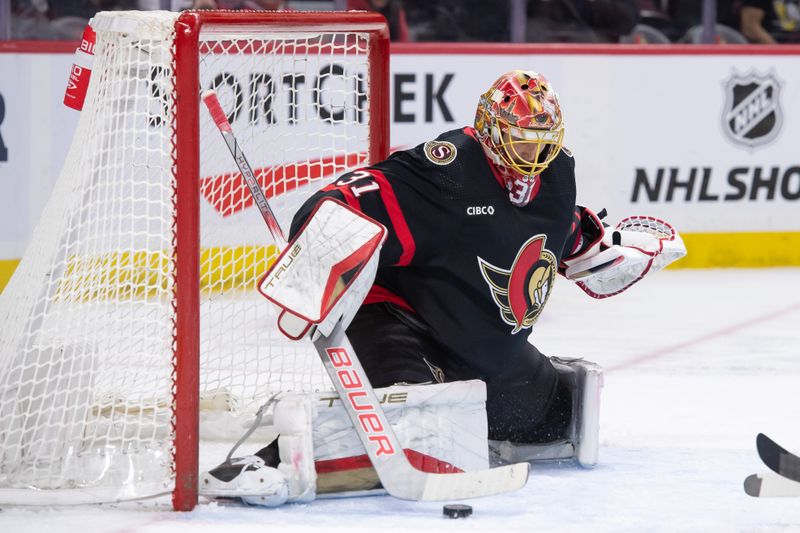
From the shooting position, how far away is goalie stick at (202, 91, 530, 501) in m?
2.60

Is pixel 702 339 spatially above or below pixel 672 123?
below

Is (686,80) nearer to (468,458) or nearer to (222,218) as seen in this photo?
(222,218)

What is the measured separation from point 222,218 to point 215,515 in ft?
4.17

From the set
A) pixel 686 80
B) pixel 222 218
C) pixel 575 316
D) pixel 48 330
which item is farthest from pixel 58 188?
pixel 686 80

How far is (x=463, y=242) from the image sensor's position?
2.79 metres

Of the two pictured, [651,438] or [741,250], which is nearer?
[651,438]

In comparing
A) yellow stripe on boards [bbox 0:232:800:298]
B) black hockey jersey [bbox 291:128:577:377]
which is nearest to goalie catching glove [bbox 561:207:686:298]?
black hockey jersey [bbox 291:128:577:377]

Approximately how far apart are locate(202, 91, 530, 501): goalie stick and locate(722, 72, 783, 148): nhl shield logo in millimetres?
3675

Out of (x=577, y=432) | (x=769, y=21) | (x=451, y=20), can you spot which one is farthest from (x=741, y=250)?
(x=577, y=432)

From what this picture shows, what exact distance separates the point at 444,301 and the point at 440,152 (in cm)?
29

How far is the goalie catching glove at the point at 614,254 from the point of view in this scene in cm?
315

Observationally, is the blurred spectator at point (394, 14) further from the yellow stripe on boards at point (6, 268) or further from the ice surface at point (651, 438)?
the yellow stripe on boards at point (6, 268)

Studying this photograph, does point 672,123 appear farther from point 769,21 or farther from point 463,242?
point 463,242

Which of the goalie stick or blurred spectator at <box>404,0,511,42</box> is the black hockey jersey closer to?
the goalie stick
